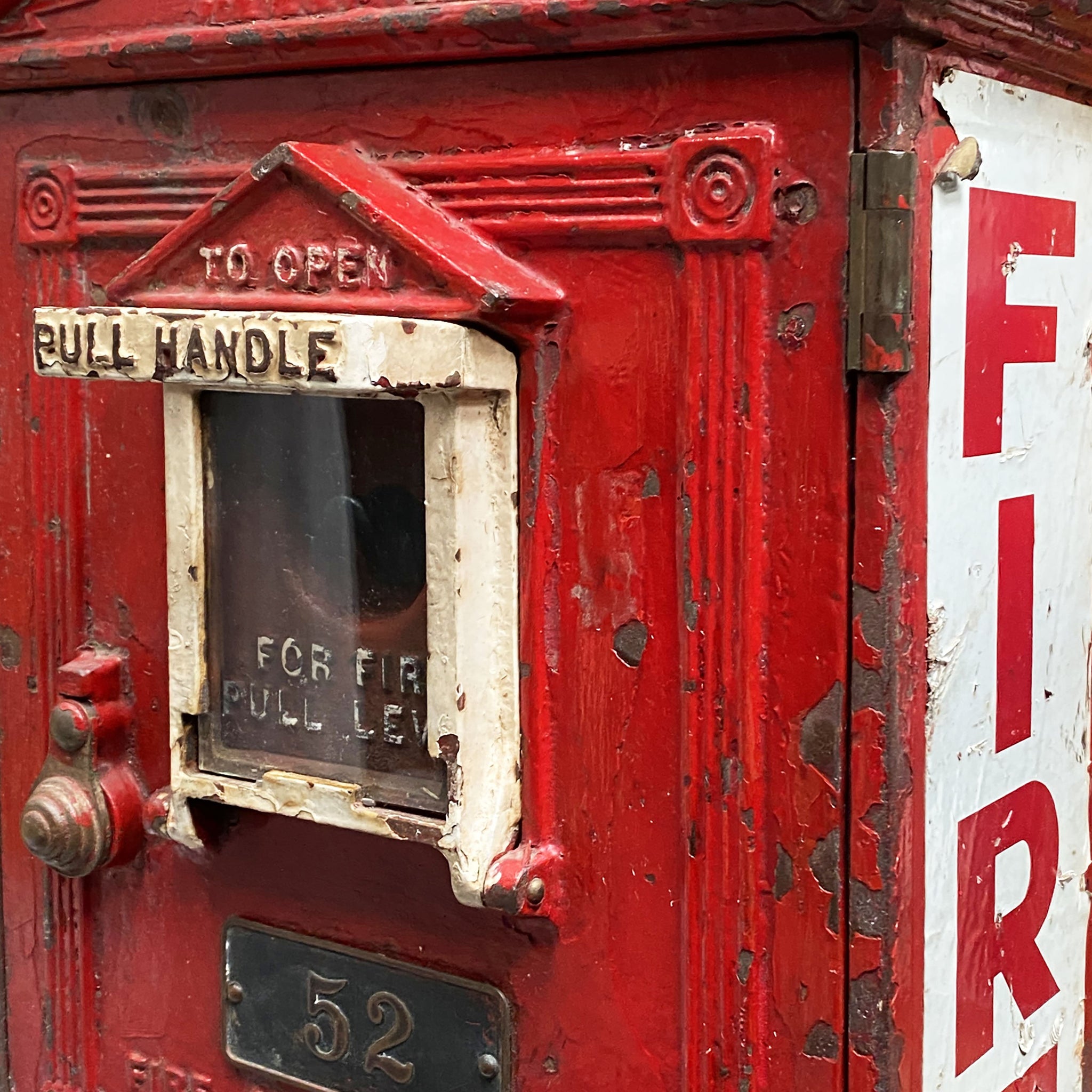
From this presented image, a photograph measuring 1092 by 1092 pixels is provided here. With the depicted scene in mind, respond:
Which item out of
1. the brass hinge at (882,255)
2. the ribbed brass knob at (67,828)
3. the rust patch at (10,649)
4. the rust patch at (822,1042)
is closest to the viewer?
the brass hinge at (882,255)

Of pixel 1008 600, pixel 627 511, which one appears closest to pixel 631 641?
pixel 627 511

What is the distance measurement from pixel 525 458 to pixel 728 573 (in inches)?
8.6

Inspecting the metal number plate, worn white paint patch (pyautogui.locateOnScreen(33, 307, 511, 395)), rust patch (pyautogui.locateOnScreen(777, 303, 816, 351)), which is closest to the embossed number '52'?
the metal number plate

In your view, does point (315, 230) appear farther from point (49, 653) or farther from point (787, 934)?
point (787, 934)

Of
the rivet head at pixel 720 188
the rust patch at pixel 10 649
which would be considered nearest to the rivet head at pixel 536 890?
the rivet head at pixel 720 188

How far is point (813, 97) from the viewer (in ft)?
3.80

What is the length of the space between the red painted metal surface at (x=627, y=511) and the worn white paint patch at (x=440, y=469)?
0.09ft

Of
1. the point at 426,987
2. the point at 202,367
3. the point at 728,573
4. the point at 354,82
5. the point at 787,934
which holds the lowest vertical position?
the point at 426,987

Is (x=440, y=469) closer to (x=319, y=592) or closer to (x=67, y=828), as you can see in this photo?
(x=319, y=592)

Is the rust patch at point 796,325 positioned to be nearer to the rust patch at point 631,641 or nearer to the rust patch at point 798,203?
the rust patch at point 798,203

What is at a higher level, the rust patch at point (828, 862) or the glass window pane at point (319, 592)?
the glass window pane at point (319, 592)

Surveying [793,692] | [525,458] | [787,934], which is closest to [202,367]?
[525,458]

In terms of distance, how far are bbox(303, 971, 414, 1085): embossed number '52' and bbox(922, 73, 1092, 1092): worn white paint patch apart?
1.65 ft

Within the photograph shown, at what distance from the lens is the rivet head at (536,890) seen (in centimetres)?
134
